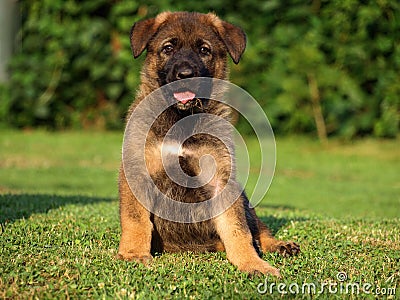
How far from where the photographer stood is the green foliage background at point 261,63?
54.2ft

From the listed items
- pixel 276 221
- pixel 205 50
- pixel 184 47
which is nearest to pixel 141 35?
pixel 184 47

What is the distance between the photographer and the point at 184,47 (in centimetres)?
561

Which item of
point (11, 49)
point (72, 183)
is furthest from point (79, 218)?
point (11, 49)

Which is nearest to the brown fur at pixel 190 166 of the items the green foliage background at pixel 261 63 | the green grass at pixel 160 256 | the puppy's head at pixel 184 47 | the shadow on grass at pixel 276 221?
the puppy's head at pixel 184 47

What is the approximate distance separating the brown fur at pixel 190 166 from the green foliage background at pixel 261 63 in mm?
10934

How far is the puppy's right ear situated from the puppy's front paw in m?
1.76

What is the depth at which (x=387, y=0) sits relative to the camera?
16.2 m

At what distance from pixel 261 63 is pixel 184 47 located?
39.2ft

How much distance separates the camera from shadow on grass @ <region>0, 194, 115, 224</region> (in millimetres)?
6699

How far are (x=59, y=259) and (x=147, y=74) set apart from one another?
1.82 m

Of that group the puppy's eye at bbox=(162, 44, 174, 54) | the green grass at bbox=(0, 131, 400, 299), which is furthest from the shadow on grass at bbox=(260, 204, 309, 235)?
the puppy's eye at bbox=(162, 44, 174, 54)

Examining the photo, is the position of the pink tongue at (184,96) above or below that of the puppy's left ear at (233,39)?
below

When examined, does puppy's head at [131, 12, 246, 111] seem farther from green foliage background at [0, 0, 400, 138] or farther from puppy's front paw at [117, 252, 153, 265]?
green foliage background at [0, 0, 400, 138]

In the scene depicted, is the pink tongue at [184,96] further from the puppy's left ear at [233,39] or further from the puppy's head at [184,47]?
the puppy's left ear at [233,39]
